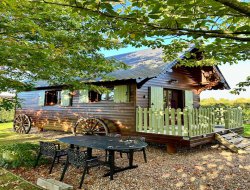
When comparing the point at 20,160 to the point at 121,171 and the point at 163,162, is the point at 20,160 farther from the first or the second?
the point at 163,162

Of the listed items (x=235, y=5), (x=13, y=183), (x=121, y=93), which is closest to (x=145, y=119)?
(x=121, y=93)

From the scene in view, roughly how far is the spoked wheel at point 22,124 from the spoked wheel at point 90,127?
4542 mm

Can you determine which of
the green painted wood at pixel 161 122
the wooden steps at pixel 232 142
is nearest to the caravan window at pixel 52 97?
the green painted wood at pixel 161 122

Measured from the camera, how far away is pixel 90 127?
11281mm

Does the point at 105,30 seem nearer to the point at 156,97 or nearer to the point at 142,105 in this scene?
the point at 142,105

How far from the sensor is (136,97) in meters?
9.88

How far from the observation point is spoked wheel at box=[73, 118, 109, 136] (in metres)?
10.5

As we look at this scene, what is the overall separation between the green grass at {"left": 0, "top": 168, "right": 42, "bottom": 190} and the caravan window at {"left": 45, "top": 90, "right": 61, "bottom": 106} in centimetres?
887

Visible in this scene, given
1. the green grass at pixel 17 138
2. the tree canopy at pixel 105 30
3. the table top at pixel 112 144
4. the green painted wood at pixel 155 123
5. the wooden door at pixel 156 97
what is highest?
the tree canopy at pixel 105 30

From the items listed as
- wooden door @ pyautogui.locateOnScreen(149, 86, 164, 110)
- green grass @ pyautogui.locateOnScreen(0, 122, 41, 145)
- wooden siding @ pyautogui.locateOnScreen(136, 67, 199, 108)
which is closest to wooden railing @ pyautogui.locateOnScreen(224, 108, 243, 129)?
wooden siding @ pyautogui.locateOnScreen(136, 67, 199, 108)

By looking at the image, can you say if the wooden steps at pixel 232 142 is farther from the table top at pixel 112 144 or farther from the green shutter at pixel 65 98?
the green shutter at pixel 65 98

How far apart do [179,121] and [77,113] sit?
669 cm

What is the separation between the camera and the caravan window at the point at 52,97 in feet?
46.7

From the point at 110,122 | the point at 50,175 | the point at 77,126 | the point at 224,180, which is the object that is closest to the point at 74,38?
the point at 50,175
